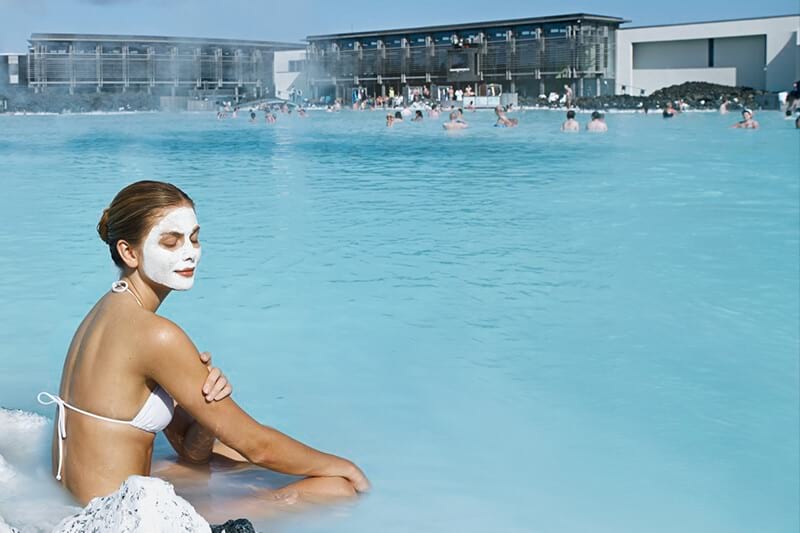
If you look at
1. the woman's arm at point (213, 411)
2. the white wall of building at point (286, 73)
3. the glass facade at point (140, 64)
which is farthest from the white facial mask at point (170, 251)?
the white wall of building at point (286, 73)

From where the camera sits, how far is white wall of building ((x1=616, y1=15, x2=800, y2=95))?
47.3 m

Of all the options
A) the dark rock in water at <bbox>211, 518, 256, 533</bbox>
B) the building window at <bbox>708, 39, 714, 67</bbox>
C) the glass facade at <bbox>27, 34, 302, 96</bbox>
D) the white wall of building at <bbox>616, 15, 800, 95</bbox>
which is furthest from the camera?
the glass facade at <bbox>27, 34, 302, 96</bbox>

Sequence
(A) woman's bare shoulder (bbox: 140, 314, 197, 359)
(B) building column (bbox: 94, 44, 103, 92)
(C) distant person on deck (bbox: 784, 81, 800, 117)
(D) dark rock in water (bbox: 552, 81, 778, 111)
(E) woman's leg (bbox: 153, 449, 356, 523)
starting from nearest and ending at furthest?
(A) woman's bare shoulder (bbox: 140, 314, 197, 359) < (E) woman's leg (bbox: 153, 449, 356, 523) < (C) distant person on deck (bbox: 784, 81, 800, 117) < (D) dark rock in water (bbox: 552, 81, 778, 111) < (B) building column (bbox: 94, 44, 103, 92)

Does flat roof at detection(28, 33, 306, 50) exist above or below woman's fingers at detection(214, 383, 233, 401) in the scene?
above

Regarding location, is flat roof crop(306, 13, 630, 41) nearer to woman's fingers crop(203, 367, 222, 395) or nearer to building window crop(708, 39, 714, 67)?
building window crop(708, 39, 714, 67)

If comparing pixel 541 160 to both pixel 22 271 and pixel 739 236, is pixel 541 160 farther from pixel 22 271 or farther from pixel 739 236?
pixel 22 271

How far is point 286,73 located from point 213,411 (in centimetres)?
7280

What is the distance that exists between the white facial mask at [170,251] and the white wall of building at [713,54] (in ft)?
161

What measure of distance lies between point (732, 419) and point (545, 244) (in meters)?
4.52

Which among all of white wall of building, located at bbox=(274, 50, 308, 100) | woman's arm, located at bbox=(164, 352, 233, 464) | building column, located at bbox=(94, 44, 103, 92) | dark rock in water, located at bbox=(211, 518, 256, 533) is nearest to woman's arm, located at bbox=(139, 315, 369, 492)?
woman's arm, located at bbox=(164, 352, 233, 464)

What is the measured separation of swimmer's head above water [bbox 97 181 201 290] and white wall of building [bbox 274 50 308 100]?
71.5 meters

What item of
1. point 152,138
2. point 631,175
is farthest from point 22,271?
point 152,138

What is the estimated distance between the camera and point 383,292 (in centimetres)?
709

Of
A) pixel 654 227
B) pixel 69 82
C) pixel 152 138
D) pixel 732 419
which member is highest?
pixel 69 82
